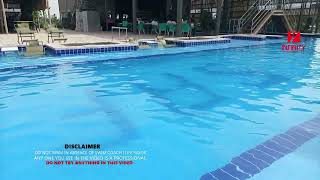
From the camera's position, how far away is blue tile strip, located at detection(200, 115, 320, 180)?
9.50ft

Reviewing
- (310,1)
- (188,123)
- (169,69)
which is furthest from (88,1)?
(188,123)

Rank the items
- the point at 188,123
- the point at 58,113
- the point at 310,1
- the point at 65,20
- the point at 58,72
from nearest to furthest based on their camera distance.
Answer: the point at 188,123 < the point at 58,113 < the point at 58,72 < the point at 310,1 < the point at 65,20

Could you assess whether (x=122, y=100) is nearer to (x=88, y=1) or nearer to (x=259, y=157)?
(x=259, y=157)

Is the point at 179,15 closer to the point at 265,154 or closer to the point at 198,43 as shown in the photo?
the point at 198,43

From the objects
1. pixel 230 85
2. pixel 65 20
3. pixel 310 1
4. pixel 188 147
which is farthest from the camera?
pixel 65 20

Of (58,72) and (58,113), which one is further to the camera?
(58,72)

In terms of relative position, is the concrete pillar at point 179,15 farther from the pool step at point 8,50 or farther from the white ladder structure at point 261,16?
the pool step at point 8,50

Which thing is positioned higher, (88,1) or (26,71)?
(88,1)

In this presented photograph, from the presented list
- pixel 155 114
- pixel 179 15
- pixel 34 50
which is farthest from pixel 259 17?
pixel 155 114

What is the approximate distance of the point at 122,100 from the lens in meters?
5.16

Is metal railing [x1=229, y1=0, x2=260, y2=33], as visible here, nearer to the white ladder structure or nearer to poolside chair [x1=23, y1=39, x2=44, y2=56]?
the white ladder structure

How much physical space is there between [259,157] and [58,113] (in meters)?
2.84

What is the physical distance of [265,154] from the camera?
3254 mm

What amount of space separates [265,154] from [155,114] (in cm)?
178
